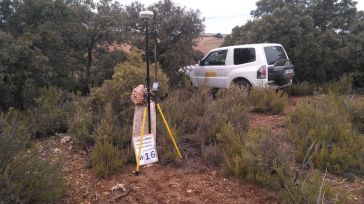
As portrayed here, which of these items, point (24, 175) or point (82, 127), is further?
point (82, 127)

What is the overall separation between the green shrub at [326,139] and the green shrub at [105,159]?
2455mm

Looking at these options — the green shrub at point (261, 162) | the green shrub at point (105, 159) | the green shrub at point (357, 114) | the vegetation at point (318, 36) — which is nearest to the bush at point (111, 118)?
the green shrub at point (105, 159)

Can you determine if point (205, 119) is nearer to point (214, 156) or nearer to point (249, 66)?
point (214, 156)

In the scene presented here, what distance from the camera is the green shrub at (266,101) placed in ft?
25.7

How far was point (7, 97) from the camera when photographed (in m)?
7.35

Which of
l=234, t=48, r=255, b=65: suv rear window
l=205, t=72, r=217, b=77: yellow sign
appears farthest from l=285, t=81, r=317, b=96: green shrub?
l=205, t=72, r=217, b=77: yellow sign

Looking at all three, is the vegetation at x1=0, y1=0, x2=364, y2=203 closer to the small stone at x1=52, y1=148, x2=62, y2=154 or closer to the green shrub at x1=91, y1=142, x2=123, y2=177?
the green shrub at x1=91, y1=142, x2=123, y2=177

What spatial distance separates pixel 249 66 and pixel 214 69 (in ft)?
4.07

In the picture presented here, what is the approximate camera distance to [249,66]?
30.8ft

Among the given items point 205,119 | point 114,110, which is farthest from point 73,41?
point 205,119

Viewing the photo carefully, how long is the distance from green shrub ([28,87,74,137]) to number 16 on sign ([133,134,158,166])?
2.27 m

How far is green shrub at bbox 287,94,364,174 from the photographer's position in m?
4.80

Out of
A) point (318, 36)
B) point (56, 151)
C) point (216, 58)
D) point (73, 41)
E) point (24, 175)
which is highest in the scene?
point (318, 36)

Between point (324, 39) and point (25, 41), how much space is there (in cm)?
873
